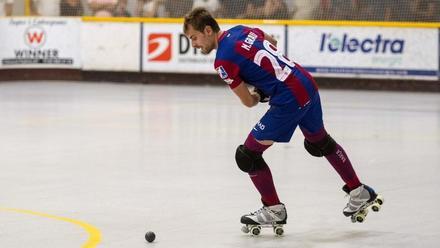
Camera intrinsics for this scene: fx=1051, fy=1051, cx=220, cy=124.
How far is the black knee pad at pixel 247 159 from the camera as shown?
23.1ft

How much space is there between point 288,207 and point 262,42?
168 centimetres

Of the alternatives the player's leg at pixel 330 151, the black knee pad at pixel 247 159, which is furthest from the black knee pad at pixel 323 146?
the black knee pad at pixel 247 159

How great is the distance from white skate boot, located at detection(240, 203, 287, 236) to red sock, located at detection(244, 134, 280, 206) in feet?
0.19

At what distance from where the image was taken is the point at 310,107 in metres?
7.17

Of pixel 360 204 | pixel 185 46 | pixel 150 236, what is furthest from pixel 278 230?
pixel 185 46

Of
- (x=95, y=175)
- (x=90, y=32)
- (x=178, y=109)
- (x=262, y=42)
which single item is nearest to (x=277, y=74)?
(x=262, y=42)

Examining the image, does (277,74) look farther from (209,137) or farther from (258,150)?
(209,137)

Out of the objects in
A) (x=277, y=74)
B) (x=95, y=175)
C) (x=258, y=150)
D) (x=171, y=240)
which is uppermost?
(x=277, y=74)

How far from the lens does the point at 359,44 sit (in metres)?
19.9

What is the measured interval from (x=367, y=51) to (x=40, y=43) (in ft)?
21.9

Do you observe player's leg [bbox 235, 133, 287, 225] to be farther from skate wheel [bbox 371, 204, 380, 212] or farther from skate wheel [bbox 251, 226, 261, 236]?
skate wheel [bbox 371, 204, 380, 212]

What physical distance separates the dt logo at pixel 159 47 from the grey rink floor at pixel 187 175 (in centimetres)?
376

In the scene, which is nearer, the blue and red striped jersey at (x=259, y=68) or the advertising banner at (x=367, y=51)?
the blue and red striped jersey at (x=259, y=68)

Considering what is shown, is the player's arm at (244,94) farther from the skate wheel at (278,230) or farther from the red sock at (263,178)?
the skate wheel at (278,230)
